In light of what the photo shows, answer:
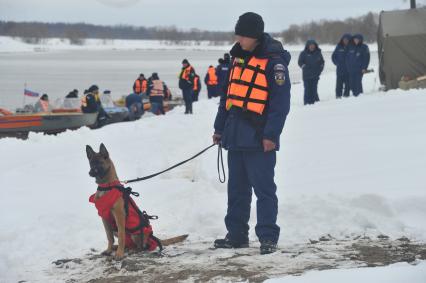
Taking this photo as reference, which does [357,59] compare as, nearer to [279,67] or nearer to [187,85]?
[187,85]

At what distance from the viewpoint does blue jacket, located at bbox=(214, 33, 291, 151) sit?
474cm

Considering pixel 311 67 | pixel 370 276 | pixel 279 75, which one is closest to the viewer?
pixel 370 276

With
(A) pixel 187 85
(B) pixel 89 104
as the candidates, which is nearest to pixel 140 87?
(A) pixel 187 85

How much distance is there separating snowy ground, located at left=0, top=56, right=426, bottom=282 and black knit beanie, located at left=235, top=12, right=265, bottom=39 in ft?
5.58

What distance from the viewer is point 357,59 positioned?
1566cm

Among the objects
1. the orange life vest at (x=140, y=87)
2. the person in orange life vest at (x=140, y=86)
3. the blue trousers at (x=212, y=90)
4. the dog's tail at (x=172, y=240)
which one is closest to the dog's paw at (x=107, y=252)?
the dog's tail at (x=172, y=240)

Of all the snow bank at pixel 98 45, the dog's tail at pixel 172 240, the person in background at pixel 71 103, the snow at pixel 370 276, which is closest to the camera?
the snow at pixel 370 276

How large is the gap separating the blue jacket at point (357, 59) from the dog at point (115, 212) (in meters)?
11.6

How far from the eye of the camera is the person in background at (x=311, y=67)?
51.7ft

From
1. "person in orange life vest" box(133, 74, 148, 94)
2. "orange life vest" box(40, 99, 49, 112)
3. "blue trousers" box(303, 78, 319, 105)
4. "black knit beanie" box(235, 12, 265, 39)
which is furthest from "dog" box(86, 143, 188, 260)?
"person in orange life vest" box(133, 74, 148, 94)

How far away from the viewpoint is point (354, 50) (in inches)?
622

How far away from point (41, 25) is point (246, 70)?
156634 mm

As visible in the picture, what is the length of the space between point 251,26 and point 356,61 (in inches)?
451

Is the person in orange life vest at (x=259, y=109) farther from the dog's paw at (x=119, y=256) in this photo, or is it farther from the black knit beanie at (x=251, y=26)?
the dog's paw at (x=119, y=256)
